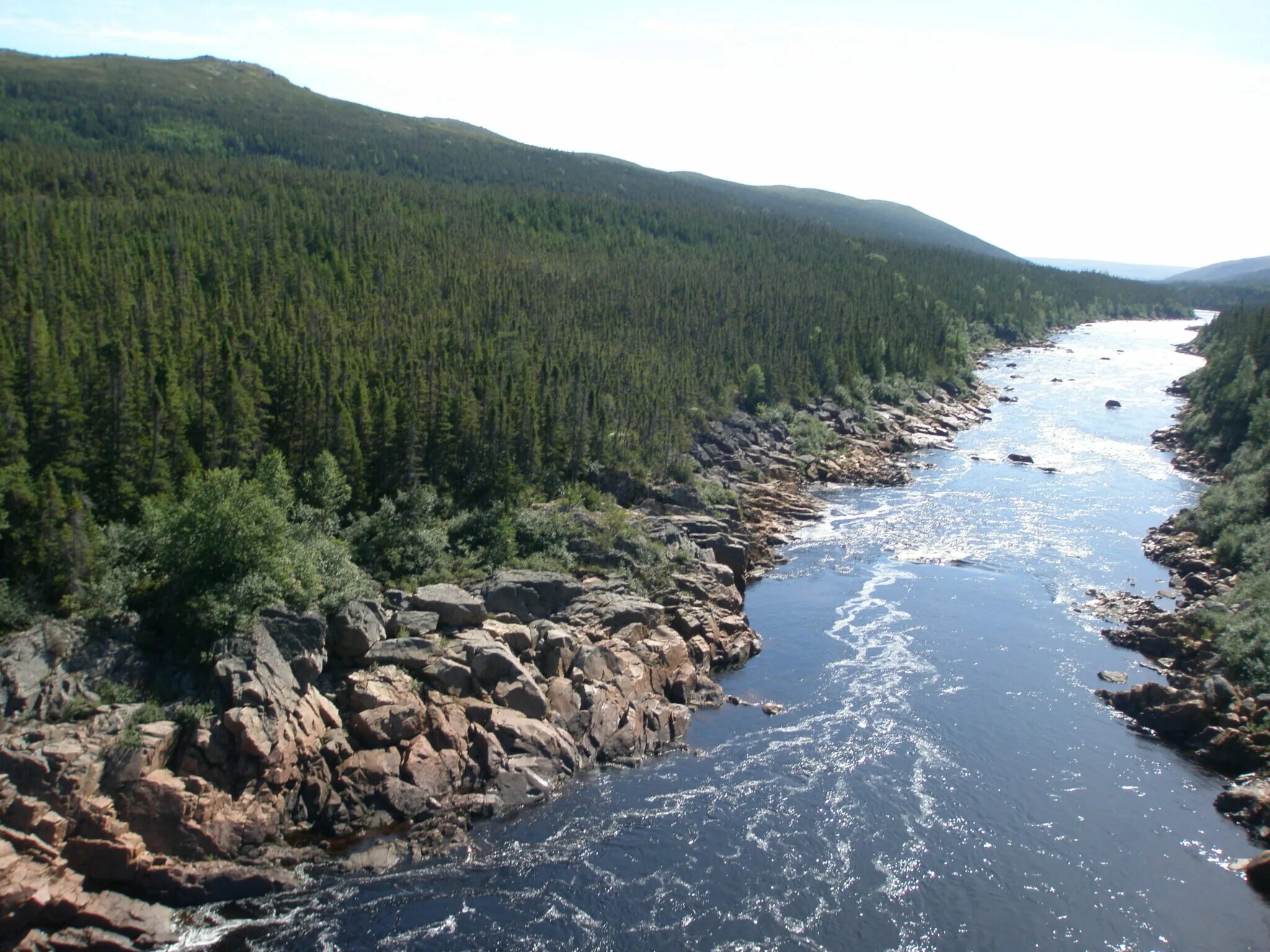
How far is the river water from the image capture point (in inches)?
1320

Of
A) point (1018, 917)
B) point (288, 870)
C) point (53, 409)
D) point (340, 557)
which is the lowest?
point (288, 870)

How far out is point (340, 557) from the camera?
167 feet

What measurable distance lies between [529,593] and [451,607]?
17.1 ft

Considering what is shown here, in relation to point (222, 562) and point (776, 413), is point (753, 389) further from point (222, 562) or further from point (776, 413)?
point (222, 562)

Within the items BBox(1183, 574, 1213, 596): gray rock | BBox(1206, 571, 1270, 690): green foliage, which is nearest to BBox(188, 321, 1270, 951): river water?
BBox(1183, 574, 1213, 596): gray rock

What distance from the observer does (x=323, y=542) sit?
51719 millimetres

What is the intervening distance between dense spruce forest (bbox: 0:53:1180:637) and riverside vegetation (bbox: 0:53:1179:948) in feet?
1.02

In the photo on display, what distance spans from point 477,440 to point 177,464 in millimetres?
21064

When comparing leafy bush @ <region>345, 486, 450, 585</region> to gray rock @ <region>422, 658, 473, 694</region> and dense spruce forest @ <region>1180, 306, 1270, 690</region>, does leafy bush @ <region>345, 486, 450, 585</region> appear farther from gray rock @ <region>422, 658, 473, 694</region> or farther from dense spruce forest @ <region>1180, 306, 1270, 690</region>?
dense spruce forest @ <region>1180, 306, 1270, 690</region>

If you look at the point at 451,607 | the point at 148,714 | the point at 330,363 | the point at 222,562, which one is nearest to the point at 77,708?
the point at 148,714

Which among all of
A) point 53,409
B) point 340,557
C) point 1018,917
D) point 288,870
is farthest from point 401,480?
point 1018,917

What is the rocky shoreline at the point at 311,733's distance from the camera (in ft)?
110

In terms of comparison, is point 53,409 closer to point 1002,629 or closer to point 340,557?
point 340,557

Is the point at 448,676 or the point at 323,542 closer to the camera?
the point at 448,676
